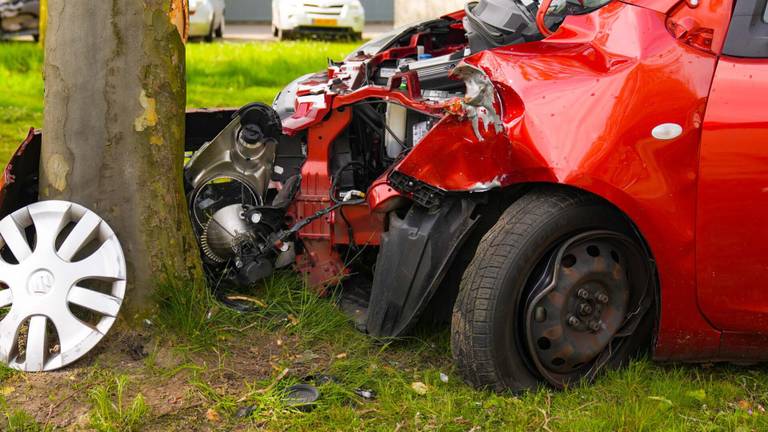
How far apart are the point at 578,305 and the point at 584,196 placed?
1.41 feet

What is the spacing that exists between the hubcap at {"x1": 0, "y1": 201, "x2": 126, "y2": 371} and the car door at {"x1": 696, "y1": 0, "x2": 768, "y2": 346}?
2.34m

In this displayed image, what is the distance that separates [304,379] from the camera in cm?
410

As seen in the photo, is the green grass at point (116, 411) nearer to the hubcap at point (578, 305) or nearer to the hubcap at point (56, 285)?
the hubcap at point (56, 285)

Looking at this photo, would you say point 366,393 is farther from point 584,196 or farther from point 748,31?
point 748,31

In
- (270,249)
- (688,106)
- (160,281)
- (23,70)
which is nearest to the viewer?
(688,106)

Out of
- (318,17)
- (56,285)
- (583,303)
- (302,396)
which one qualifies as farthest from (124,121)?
(318,17)

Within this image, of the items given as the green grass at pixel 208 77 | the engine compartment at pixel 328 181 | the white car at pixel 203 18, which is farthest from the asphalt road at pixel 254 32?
the engine compartment at pixel 328 181

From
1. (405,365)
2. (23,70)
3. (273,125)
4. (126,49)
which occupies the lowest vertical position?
(23,70)

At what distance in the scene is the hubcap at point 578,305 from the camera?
391 cm

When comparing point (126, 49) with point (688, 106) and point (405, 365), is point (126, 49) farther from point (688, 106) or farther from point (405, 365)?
point (688, 106)

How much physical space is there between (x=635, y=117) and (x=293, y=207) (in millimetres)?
1786

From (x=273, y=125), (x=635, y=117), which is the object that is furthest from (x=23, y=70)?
(x=635, y=117)

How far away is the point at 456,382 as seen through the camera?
407 centimetres

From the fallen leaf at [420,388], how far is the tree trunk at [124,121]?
1.14 metres
